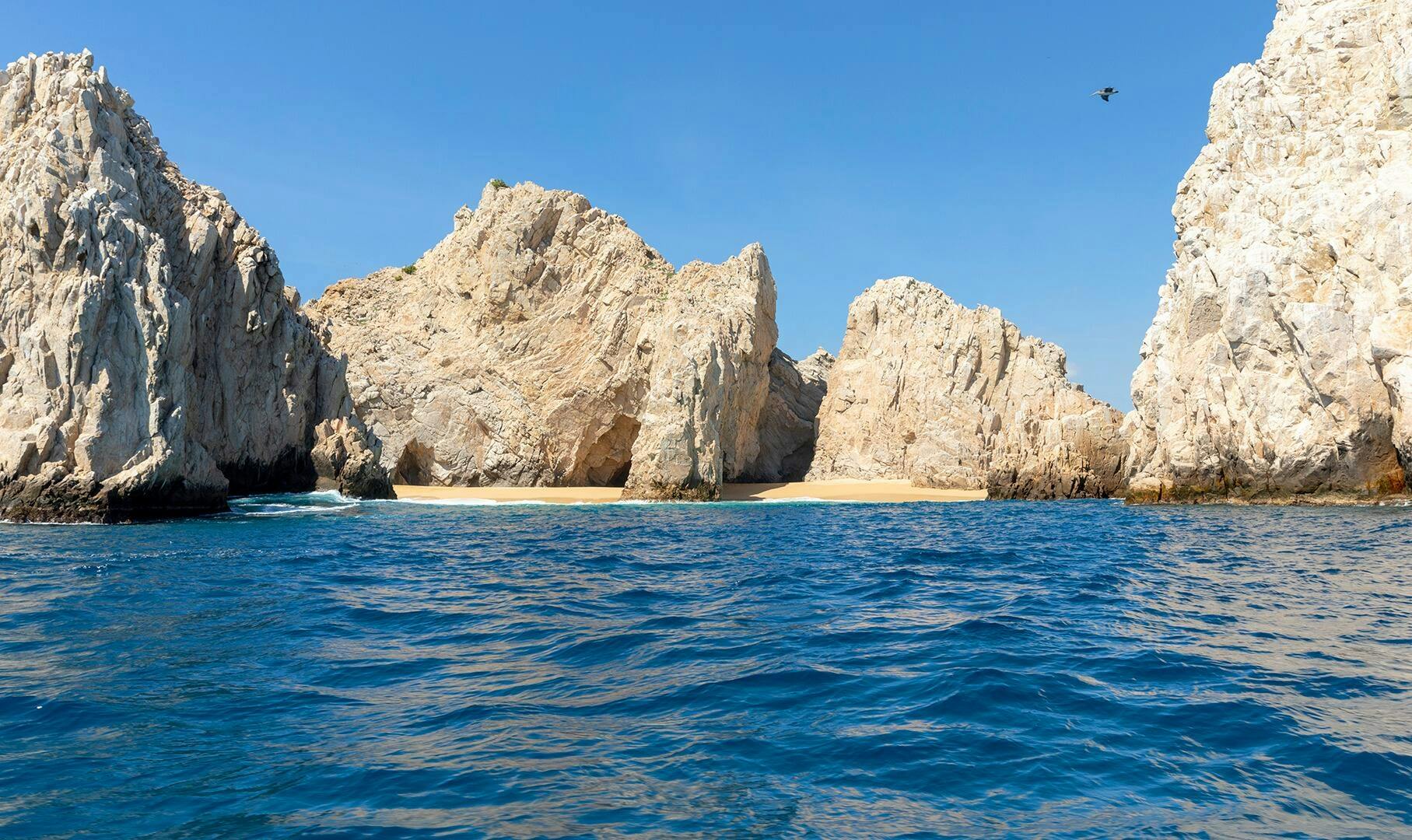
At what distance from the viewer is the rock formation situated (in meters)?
31.4

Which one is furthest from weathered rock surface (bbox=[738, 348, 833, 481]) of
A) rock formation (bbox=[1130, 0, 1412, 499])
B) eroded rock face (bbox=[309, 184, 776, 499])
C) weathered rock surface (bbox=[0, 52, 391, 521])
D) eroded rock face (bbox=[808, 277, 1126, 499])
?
weathered rock surface (bbox=[0, 52, 391, 521])

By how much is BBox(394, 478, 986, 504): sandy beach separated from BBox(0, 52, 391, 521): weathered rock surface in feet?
47.1

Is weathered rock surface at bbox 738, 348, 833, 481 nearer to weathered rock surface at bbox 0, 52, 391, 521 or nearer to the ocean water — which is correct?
weathered rock surface at bbox 0, 52, 391, 521

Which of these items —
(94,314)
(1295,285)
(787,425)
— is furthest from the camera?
(787,425)

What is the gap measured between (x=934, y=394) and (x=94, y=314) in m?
47.3

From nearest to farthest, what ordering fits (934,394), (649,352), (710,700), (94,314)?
(710,700) < (94,314) < (649,352) < (934,394)

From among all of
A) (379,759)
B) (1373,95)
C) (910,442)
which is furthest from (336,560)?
(910,442)

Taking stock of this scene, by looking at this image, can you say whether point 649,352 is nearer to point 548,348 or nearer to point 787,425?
point 548,348

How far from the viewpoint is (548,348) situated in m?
59.9

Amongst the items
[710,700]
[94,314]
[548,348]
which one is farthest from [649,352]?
[710,700]

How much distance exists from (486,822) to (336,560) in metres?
15.0

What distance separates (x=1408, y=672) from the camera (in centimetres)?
830

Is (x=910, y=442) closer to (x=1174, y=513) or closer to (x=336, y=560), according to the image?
(x=1174, y=513)

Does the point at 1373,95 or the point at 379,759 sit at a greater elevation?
the point at 1373,95
